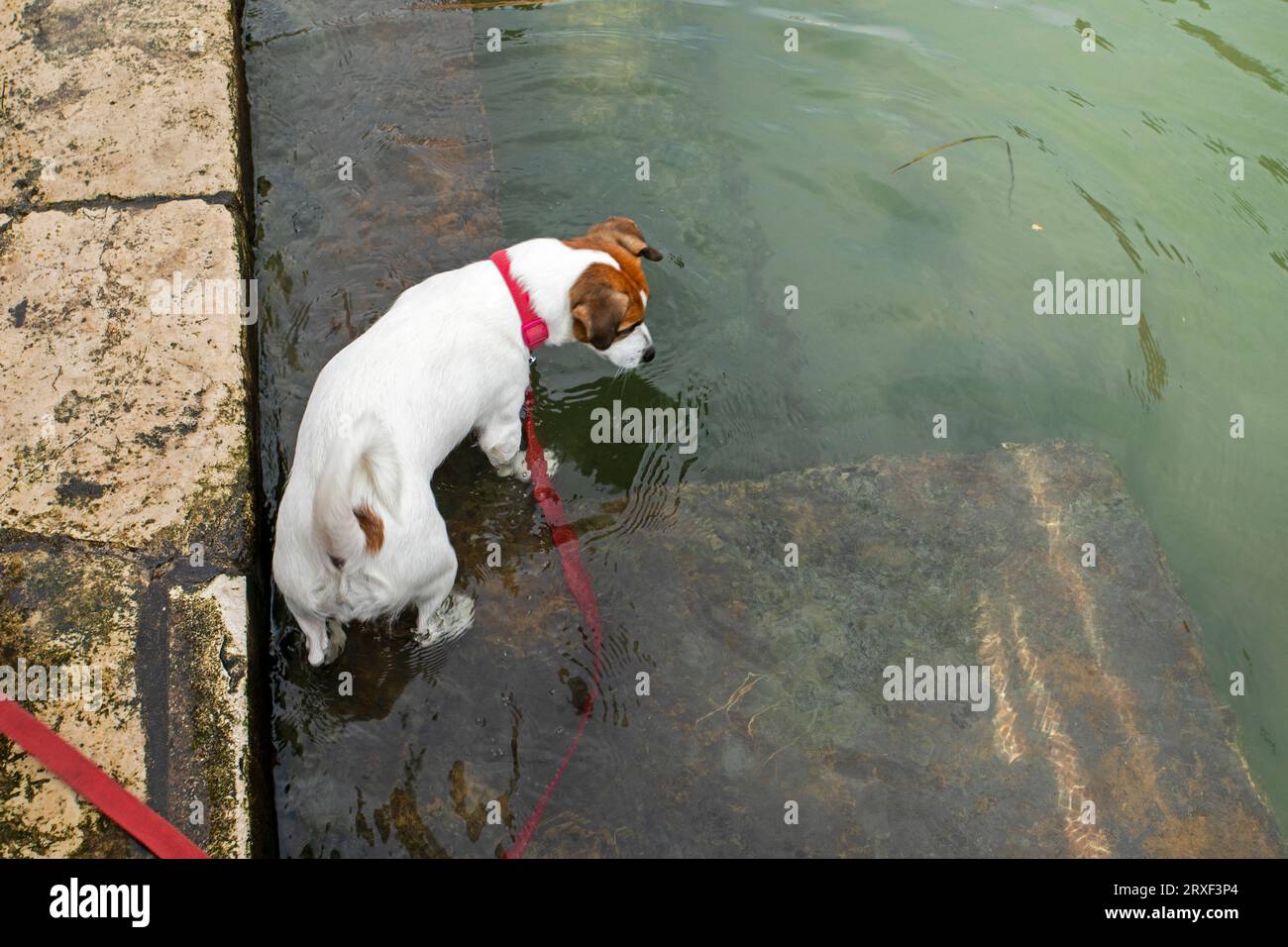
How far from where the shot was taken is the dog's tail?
2.74 meters

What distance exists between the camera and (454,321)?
3.73 meters

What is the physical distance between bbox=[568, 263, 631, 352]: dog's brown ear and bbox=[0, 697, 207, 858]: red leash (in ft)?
7.44

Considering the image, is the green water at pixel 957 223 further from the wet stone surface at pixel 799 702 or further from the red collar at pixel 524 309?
the red collar at pixel 524 309

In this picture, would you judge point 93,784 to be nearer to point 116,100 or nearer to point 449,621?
point 449,621

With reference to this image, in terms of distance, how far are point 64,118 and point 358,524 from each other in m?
3.24

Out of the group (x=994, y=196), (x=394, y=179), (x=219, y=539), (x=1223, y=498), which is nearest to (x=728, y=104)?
(x=994, y=196)

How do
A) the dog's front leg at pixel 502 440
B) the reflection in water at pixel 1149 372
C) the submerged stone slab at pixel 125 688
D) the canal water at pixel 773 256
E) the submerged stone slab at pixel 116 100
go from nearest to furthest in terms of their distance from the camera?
1. the submerged stone slab at pixel 125 688
2. the canal water at pixel 773 256
3. the dog's front leg at pixel 502 440
4. the submerged stone slab at pixel 116 100
5. the reflection in water at pixel 1149 372

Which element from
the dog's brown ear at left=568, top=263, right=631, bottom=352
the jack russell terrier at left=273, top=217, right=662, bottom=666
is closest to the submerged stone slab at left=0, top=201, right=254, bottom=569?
the jack russell terrier at left=273, top=217, right=662, bottom=666

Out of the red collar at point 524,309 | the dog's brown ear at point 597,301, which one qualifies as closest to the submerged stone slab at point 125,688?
the red collar at point 524,309

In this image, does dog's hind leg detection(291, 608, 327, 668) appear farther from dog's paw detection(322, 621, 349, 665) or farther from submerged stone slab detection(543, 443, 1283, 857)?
submerged stone slab detection(543, 443, 1283, 857)

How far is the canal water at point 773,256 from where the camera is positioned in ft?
12.1

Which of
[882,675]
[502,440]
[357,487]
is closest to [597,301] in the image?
[502,440]

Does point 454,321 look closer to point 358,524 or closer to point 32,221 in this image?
point 358,524

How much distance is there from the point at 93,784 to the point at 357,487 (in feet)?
3.87
